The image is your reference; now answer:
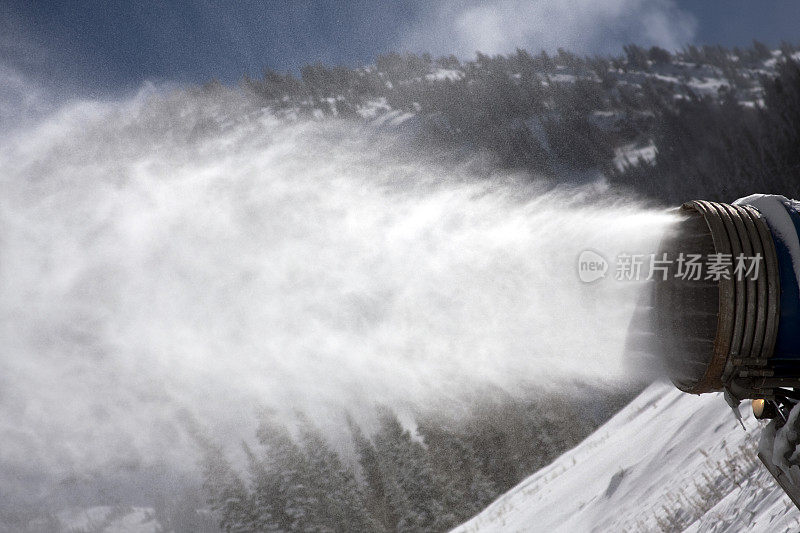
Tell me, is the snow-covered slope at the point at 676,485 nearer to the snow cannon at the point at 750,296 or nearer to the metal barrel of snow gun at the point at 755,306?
the metal barrel of snow gun at the point at 755,306

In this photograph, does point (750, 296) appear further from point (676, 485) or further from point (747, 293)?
point (676, 485)

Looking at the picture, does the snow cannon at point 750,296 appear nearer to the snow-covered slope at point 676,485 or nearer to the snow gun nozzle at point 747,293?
the snow gun nozzle at point 747,293

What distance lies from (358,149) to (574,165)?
70.8 m

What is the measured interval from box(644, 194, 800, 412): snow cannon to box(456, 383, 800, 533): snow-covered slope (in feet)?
3.74

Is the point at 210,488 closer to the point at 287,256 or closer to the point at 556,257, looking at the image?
the point at 556,257

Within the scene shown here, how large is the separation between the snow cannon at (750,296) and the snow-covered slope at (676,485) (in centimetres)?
114

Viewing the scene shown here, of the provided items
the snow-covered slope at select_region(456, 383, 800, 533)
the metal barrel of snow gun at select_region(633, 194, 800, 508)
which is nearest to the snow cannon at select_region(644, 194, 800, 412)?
the metal barrel of snow gun at select_region(633, 194, 800, 508)

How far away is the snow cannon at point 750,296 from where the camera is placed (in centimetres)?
465

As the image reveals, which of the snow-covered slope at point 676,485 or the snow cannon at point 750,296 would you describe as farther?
the snow-covered slope at point 676,485

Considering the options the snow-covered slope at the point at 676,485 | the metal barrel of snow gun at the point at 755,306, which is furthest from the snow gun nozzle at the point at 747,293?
the snow-covered slope at the point at 676,485

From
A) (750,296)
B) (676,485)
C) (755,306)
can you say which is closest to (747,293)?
(750,296)

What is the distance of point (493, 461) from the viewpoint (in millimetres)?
48719

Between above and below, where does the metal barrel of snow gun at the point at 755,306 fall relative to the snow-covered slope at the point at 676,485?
above

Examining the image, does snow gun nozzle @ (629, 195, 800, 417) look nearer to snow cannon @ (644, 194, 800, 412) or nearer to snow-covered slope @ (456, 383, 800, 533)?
snow cannon @ (644, 194, 800, 412)
